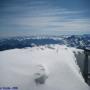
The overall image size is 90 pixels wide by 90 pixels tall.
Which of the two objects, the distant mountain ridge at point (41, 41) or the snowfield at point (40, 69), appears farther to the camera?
the distant mountain ridge at point (41, 41)

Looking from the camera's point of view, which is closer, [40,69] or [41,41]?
[40,69]

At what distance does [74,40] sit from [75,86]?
0.62 m

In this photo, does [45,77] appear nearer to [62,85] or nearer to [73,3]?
[62,85]

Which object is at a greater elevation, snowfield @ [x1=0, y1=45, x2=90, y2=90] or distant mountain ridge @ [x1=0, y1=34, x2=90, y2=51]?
distant mountain ridge @ [x1=0, y1=34, x2=90, y2=51]

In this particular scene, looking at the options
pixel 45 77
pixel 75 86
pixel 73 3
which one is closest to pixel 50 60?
pixel 45 77

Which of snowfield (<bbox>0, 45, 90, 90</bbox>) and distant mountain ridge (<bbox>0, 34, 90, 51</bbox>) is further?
distant mountain ridge (<bbox>0, 34, 90, 51</bbox>)

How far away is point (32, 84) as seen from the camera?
1635 millimetres

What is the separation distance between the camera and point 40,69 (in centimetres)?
168

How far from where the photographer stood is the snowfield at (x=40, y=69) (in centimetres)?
165

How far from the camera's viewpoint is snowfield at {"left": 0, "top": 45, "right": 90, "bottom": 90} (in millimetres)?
1651

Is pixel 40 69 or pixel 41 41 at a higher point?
pixel 41 41

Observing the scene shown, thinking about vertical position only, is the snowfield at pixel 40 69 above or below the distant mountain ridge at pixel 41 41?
below

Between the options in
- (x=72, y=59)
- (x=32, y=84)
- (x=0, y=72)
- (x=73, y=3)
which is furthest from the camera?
(x=72, y=59)

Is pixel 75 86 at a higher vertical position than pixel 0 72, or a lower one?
lower
